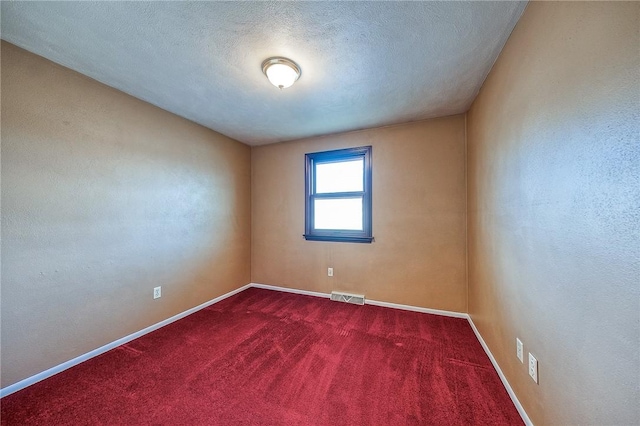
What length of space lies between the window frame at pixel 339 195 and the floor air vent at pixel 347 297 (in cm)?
76

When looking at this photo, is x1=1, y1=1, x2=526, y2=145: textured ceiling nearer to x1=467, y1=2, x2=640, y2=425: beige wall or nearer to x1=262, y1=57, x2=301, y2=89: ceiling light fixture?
x1=262, y1=57, x2=301, y2=89: ceiling light fixture

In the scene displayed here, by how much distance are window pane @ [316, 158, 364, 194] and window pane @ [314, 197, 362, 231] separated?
174 millimetres

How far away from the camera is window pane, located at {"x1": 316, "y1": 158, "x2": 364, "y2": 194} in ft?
10.6

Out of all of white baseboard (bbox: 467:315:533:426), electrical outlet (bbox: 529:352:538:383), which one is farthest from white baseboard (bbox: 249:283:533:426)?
electrical outlet (bbox: 529:352:538:383)

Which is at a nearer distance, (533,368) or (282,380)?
(533,368)

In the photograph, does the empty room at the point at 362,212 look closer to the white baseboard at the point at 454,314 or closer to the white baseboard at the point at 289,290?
the white baseboard at the point at 454,314

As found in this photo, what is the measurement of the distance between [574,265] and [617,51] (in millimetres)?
797

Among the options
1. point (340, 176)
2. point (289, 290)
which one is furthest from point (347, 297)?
point (340, 176)

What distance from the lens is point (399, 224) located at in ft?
9.65

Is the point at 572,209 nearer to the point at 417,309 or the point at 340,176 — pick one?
the point at 417,309

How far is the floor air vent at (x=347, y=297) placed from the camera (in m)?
3.09

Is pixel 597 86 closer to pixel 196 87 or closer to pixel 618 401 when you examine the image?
pixel 618 401

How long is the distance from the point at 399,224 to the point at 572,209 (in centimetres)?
200

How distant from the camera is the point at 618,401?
0.75 m
